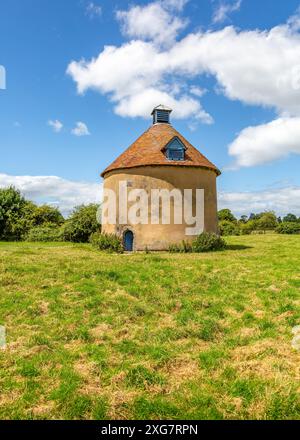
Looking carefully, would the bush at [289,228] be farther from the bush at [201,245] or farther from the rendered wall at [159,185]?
the rendered wall at [159,185]

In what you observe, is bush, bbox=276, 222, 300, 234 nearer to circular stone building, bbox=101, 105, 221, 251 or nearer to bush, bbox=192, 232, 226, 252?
circular stone building, bbox=101, 105, 221, 251

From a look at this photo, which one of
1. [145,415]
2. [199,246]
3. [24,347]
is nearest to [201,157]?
[199,246]

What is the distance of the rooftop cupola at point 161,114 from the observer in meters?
26.5

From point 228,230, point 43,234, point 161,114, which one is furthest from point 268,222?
point 161,114

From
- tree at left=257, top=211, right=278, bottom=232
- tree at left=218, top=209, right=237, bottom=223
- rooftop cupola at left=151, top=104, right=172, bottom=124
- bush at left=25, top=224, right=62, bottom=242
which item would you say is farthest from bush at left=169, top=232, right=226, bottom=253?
tree at left=257, top=211, right=278, bottom=232

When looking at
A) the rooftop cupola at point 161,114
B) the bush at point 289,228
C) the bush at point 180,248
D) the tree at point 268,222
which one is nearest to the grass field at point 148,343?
the bush at point 180,248

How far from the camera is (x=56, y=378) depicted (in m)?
7.13

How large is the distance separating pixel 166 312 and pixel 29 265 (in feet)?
23.0

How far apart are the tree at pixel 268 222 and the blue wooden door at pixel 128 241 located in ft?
162

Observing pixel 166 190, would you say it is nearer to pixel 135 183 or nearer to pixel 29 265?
pixel 135 183

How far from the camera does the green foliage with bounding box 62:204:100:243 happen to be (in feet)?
121

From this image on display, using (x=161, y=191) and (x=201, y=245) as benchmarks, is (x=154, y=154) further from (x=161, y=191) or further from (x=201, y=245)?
(x=201, y=245)

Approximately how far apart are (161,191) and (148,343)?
14.5m
